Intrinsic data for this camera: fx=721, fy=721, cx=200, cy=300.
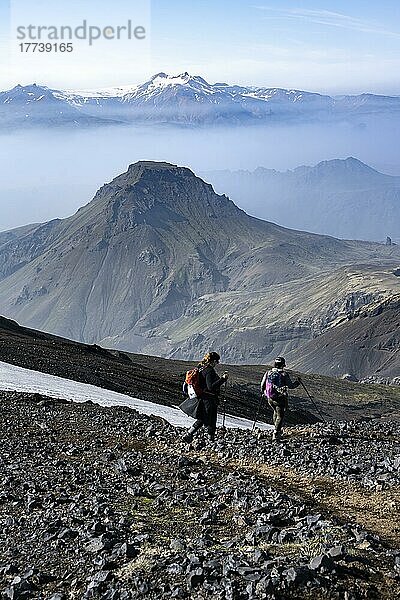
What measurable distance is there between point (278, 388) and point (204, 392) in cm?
268

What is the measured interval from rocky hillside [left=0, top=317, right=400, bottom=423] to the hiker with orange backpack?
13.8 metres

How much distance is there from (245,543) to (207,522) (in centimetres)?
150

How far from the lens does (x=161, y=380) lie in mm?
68250

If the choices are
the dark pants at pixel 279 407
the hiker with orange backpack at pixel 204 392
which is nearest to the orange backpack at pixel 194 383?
the hiker with orange backpack at pixel 204 392

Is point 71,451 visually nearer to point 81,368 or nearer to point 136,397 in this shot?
point 136,397

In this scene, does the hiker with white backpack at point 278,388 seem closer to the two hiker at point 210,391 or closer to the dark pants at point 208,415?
the two hiker at point 210,391

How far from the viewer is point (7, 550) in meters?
11.9

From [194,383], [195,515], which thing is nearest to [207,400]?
[194,383]

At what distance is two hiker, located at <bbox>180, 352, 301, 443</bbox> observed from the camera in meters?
20.7

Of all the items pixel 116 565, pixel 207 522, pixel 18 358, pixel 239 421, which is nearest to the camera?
pixel 116 565

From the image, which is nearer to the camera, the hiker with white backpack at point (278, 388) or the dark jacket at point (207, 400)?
the dark jacket at point (207, 400)

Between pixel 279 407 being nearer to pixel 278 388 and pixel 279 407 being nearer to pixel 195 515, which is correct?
pixel 278 388

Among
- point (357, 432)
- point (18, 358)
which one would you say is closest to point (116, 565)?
point (357, 432)

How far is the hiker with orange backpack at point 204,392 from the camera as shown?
20609 mm
